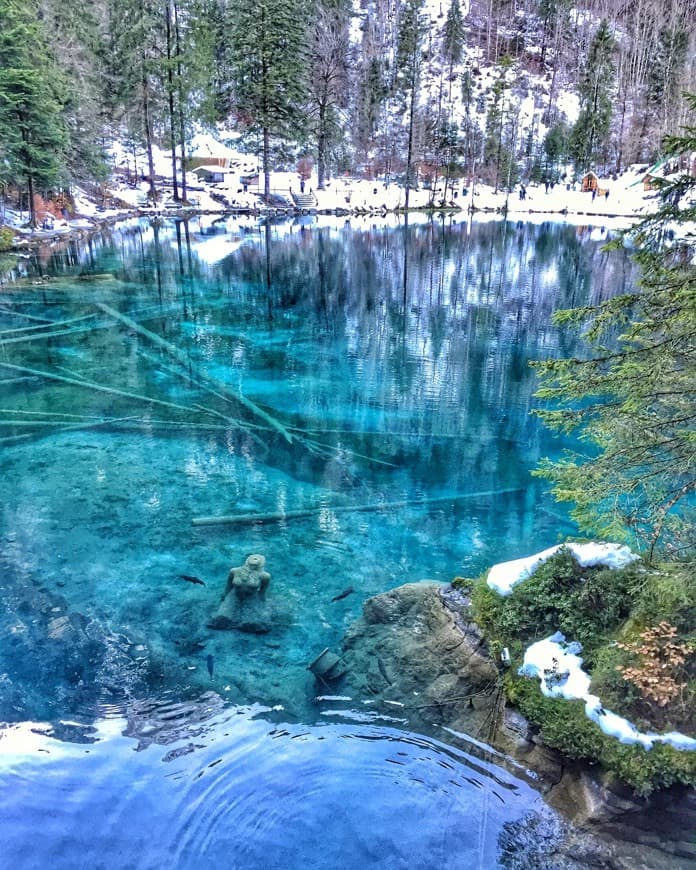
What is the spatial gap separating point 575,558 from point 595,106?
92.9 m

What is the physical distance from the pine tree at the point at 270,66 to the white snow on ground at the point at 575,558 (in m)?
61.0

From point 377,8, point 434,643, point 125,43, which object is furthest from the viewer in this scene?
point 377,8

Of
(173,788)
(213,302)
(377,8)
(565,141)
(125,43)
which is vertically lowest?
(173,788)

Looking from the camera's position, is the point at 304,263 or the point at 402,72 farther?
the point at 402,72

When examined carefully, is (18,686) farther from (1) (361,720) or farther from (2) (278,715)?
(1) (361,720)


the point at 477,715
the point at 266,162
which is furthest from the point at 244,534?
the point at 266,162

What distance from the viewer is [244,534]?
1041 cm

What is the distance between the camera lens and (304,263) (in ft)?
118

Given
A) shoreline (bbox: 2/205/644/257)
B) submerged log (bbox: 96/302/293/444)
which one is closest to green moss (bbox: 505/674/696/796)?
submerged log (bbox: 96/302/293/444)

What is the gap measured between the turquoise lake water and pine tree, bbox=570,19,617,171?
6557 centimetres

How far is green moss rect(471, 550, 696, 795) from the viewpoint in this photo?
529 centimetres

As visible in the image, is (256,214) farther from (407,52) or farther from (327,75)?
(407,52)

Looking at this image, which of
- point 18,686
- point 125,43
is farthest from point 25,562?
point 125,43

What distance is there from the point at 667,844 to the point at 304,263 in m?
33.9
